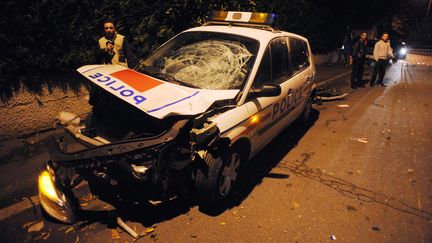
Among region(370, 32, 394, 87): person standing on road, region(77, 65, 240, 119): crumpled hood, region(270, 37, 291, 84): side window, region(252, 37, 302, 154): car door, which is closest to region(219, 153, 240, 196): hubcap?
region(252, 37, 302, 154): car door

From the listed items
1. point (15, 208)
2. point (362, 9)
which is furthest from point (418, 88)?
point (362, 9)

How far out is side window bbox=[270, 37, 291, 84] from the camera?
4.05 metres

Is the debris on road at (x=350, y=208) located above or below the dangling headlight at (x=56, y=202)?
below

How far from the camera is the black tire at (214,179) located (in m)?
3.05

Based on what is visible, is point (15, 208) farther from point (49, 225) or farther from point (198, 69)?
point (198, 69)

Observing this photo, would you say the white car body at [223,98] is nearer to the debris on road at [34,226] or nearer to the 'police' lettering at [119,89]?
the 'police' lettering at [119,89]

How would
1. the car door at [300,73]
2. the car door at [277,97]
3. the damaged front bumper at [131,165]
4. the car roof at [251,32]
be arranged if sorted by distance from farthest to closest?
the car door at [300,73] → the car roof at [251,32] → the car door at [277,97] → the damaged front bumper at [131,165]

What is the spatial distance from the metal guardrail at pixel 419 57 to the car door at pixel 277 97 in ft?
75.4

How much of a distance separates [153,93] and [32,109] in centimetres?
341

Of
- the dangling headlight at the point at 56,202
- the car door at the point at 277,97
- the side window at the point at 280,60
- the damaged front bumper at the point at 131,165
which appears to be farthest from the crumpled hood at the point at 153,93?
the dangling headlight at the point at 56,202

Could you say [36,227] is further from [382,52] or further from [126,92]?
[382,52]

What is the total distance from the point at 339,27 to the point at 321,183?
63.7ft

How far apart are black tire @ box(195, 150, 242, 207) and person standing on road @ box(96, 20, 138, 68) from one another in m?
2.98

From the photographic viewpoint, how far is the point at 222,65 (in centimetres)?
375
